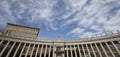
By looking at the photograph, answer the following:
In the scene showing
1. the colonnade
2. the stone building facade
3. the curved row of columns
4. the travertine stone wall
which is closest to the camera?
the curved row of columns

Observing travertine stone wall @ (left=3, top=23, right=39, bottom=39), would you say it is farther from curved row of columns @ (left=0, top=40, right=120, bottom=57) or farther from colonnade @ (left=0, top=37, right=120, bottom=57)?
curved row of columns @ (left=0, top=40, right=120, bottom=57)

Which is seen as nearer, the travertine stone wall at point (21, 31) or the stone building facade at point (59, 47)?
the stone building facade at point (59, 47)

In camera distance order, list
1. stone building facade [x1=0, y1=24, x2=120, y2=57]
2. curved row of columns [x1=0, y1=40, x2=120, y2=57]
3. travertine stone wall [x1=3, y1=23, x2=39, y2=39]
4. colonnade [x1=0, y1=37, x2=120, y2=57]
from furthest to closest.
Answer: travertine stone wall [x1=3, y1=23, x2=39, y2=39] → stone building facade [x1=0, y1=24, x2=120, y2=57] → colonnade [x1=0, y1=37, x2=120, y2=57] → curved row of columns [x1=0, y1=40, x2=120, y2=57]

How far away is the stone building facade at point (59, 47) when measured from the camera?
51.2 meters

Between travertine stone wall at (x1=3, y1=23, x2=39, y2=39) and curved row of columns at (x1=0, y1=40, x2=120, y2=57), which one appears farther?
travertine stone wall at (x1=3, y1=23, x2=39, y2=39)

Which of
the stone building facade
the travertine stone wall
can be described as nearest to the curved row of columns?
the stone building facade

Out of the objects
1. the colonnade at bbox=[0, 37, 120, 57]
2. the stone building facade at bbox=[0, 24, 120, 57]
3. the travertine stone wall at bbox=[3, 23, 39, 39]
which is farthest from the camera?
the travertine stone wall at bbox=[3, 23, 39, 39]

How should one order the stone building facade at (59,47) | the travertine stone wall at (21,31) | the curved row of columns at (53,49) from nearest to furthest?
the curved row of columns at (53,49)
the stone building facade at (59,47)
the travertine stone wall at (21,31)

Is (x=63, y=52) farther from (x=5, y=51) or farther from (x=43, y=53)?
(x=5, y=51)

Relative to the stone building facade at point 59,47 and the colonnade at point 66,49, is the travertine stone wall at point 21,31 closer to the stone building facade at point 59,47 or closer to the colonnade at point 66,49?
the stone building facade at point 59,47

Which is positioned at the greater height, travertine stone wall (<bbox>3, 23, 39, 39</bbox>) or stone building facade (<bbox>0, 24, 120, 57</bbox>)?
travertine stone wall (<bbox>3, 23, 39, 39</bbox>)

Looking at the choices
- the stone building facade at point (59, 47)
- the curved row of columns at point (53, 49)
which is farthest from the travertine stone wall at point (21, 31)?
the curved row of columns at point (53, 49)

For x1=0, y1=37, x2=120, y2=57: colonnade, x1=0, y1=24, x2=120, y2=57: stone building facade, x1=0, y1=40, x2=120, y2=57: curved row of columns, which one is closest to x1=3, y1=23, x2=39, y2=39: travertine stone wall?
x1=0, y1=24, x2=120, y2=57: stone building facade

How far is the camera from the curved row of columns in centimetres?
5044
